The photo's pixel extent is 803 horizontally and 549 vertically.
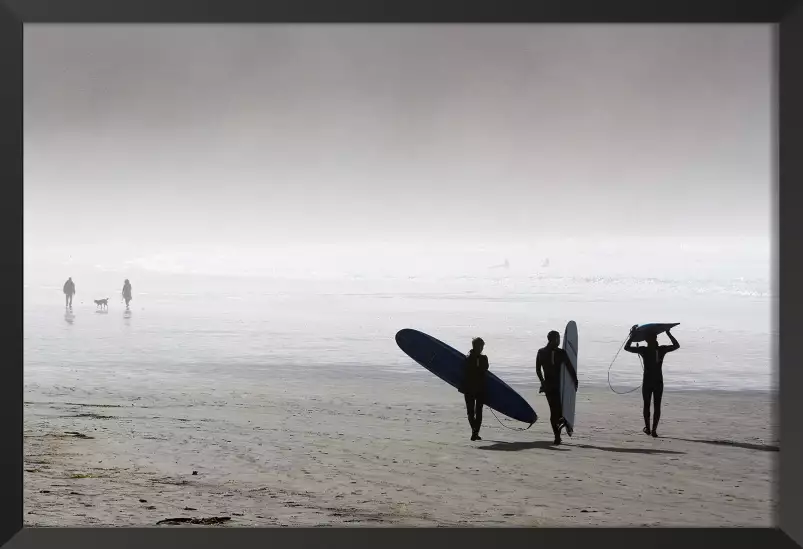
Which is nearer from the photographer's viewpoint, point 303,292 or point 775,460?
point 775,460

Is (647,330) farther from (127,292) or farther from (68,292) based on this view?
(68,292)

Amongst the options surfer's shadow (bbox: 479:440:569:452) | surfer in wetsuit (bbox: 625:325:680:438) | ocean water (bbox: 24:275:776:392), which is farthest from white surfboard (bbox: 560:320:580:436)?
ocean water (bbox: 24:275:776:392)

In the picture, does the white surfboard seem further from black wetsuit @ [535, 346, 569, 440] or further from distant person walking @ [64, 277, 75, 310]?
distant person walking @ [64, 277, 75, 310]

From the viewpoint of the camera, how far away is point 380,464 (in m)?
4.88

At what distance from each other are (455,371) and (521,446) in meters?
0.82

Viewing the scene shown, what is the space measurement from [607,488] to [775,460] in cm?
Answer: 165

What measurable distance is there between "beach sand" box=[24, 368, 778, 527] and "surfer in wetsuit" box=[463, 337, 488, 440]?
291 mm

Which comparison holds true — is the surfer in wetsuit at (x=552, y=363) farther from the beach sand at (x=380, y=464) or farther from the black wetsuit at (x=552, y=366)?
the beach sand at (x=380, y=464)

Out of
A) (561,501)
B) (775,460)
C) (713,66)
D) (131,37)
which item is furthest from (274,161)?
(775,460)

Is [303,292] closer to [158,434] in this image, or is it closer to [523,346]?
[523,346]

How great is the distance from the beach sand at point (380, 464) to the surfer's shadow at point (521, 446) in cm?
2

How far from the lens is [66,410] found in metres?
6.38

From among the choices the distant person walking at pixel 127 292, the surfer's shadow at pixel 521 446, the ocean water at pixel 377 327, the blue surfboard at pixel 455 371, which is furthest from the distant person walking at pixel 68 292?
the surfer's shadow at pixel 521 446

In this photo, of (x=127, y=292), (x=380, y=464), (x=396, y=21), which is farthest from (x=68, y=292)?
(x=396, y=21)
